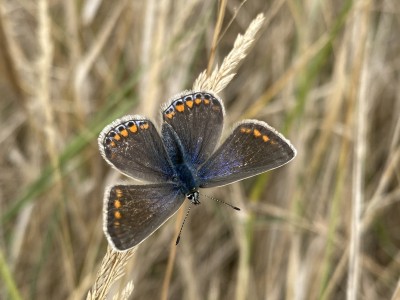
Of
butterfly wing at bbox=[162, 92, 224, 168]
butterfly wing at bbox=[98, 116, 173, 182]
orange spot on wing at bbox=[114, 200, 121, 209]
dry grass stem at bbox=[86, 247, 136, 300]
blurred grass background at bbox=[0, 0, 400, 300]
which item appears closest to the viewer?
dry grass stem at bbox=[86, 247, 136, 300]

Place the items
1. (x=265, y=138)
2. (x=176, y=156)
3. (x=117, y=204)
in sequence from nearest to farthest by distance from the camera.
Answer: (x=117, y=204)
(x=265, y=138)
(x=176, y=156)

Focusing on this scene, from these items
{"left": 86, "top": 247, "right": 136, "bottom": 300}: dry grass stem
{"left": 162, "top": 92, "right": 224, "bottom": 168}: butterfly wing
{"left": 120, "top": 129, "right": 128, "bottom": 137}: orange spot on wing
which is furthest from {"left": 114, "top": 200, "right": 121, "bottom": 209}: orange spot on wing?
{"left": 162, "top": 92, "right": 224, "bottom": 168}: butterfly wing

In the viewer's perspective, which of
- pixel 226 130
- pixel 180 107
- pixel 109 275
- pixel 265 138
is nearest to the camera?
pixel 109 275

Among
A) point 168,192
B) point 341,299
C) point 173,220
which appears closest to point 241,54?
point 168,192

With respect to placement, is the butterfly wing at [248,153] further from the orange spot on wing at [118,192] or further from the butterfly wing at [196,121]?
the orange spot on wing at [118,192]

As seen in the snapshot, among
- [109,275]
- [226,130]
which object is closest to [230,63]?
[109,275]

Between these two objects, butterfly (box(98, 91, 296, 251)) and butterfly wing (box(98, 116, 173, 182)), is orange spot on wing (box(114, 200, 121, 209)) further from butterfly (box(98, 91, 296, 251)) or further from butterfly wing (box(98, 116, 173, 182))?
butterfly wing (box(98, 116, 173, 182))

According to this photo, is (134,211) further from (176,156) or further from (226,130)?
(226,130)

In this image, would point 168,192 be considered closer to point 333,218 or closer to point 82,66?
point 333,218
